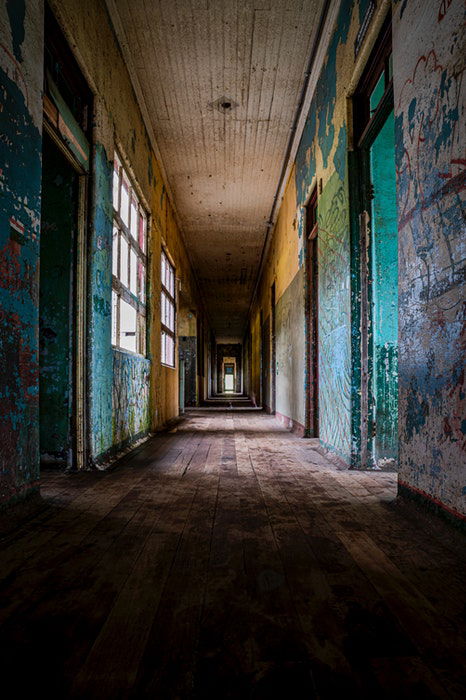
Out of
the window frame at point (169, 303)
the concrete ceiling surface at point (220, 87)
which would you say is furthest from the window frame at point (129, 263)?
the window frame at point (169, 303)

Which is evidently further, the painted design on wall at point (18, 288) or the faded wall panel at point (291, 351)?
the faded wall panel at point (291, 351)

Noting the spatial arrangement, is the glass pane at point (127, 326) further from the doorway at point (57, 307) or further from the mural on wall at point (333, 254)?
the mural on wall at point (333, 254)

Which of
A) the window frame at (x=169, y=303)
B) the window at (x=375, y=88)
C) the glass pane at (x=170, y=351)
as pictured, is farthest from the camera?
the glass pane at (x=170, y=351)

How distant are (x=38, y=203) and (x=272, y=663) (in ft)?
7.16

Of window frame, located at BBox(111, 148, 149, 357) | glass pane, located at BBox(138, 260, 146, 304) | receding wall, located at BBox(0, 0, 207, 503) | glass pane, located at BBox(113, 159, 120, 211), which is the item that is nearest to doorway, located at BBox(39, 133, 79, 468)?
receding wall, located at BBox(0, 0, 207, 503)

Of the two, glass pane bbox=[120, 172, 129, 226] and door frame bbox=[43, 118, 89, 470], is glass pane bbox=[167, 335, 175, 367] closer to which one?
glass pane bbox=[120, 172, 129, 226]

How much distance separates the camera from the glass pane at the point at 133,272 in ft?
14.4

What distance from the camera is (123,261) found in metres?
4.07

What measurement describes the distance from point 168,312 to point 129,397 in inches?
128

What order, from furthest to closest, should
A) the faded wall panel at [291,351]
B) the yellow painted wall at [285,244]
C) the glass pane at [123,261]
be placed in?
1. the yellow painted wall at [285,244]
2. the faded wall panel at [291,351]
3. the glass pane at [123,261]

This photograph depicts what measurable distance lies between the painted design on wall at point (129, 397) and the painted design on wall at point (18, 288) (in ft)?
5.00

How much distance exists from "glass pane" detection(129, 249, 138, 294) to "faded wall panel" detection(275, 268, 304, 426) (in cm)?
205

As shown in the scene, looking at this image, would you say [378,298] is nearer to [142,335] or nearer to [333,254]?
[333,254]

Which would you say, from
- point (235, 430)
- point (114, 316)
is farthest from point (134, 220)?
point (235, 430)
